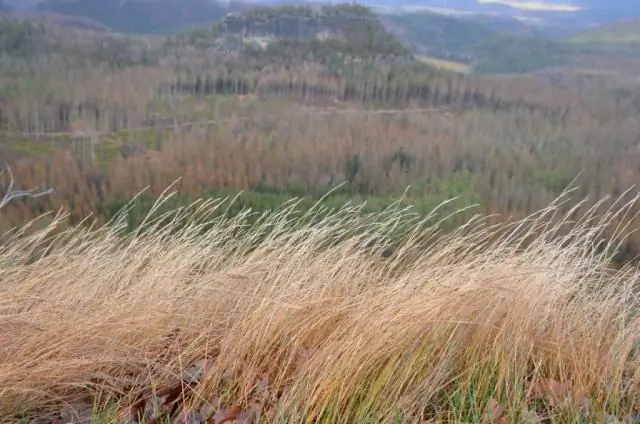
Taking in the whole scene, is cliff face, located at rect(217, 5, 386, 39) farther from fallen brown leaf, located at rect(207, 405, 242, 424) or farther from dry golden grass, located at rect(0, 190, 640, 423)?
fallen brown leaf, located at rect(207, 405, 242, 424)

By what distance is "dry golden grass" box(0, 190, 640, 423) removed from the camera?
2326 millimetres

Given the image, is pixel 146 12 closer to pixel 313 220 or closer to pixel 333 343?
pixel 313 220

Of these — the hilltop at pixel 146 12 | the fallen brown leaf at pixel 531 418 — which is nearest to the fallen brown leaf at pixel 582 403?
the fallen brown leaf at pixel 531 418

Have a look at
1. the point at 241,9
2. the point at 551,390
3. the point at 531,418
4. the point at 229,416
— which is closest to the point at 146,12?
the point at 241,9

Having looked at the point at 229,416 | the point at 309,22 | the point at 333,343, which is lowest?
the point at 229,416

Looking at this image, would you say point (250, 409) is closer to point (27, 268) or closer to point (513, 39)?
point (27, 268)

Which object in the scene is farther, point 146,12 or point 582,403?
point 146,12

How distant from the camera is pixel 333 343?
2.45 m

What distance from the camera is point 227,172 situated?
6.70 metres

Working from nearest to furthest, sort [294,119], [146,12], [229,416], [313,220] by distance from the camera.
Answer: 1. [229,416]
2. [313,220]
3. [294,119]
4. [146,12]

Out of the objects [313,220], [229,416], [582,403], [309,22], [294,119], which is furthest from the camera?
[309,22]

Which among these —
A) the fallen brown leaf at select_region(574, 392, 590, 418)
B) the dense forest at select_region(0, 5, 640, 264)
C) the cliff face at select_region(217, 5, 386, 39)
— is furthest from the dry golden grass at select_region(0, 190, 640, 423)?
the cliff face at select_region(217, 5, 386, 39)

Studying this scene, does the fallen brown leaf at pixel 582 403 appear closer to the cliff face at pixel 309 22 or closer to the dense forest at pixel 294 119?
the dense forest at pixel 294 119

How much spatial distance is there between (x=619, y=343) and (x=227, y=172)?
4.68m
